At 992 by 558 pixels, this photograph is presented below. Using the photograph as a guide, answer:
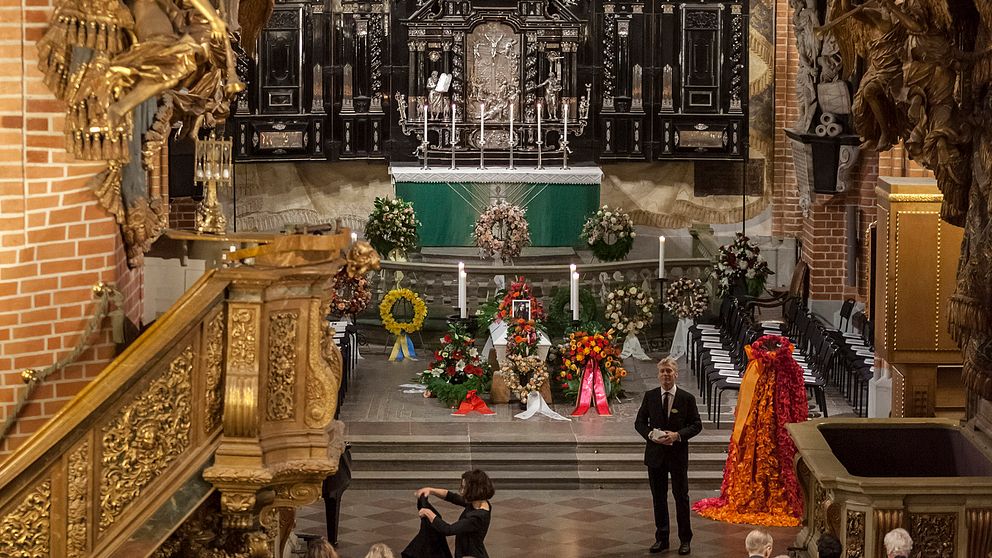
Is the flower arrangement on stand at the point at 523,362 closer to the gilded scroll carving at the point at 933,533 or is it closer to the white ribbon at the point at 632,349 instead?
the white ribbon at the point at 632,349

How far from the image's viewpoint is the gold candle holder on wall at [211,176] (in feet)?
32.5

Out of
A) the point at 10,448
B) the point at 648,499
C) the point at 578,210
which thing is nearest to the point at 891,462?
the point at 648,499

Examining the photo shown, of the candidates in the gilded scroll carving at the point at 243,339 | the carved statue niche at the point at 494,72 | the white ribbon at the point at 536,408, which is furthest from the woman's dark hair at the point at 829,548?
the carved statue niche at the point at 494,72

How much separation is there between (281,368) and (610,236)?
41.7 feet

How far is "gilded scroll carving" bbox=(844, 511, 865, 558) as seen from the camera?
9938mm

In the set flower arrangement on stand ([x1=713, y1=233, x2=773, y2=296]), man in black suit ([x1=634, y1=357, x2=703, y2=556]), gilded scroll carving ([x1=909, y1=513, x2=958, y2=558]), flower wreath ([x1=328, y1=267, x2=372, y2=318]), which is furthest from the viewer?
flower arrangement on stand ([x1=713, y1=233, x2=773, y2=296])

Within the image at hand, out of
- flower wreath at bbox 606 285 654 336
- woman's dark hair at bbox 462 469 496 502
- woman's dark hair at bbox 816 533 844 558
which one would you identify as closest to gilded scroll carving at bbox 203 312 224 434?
woman's dark hair at bbox 462 469 496 502

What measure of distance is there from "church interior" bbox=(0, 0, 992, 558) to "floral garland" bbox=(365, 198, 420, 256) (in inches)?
1.4

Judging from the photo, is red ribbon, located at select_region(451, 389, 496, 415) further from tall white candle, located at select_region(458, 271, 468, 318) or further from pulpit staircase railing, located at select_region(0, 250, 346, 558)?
pulpit staircase railing, located at select_region(0, 250, 346, 558)

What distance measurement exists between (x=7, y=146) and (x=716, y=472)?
341 inches

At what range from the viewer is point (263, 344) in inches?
309

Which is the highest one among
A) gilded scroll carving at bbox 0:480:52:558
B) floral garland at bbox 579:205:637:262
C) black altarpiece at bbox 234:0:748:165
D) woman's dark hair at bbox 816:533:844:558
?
black altarpiece at bbox 234:0:748:165

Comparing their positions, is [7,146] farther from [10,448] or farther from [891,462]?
[891,462]

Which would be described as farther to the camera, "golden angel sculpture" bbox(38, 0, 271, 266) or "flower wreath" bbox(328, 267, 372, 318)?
"flower wreath" bbox(328, 267, 372, 318)
